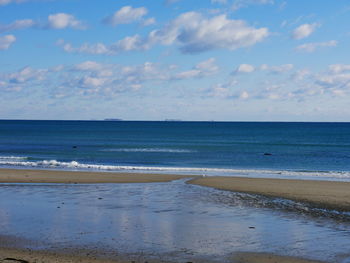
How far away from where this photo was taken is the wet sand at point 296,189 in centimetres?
1952

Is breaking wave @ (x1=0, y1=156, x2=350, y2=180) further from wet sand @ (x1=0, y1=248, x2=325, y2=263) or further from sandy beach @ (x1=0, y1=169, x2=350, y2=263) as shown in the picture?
wet sand @ (x1=0, y1=248, x2=325, y2=263)

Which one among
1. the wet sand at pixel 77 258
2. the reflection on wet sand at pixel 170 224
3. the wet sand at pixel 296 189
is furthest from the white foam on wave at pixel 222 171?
the wet sand at pixel 77 258

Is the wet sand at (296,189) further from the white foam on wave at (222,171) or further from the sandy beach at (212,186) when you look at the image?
the white foam on wave at (222,171)

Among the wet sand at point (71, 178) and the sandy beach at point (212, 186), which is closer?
the sandy beach at point (212, 186)

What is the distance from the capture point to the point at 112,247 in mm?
11953

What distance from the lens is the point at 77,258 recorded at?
11.0 meters

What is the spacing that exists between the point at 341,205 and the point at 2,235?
41.2ft

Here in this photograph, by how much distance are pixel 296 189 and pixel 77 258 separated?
49.4 feet

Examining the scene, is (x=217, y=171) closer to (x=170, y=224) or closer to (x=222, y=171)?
(x=222, y=171)

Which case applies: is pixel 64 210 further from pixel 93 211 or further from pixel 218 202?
pixel 218 202

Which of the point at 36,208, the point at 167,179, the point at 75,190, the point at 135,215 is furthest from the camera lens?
the point at 167,179

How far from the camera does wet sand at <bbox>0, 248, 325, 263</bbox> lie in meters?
10.8

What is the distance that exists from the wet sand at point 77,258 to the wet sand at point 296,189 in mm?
7690

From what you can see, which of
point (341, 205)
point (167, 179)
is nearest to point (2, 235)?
point (341, 205)
